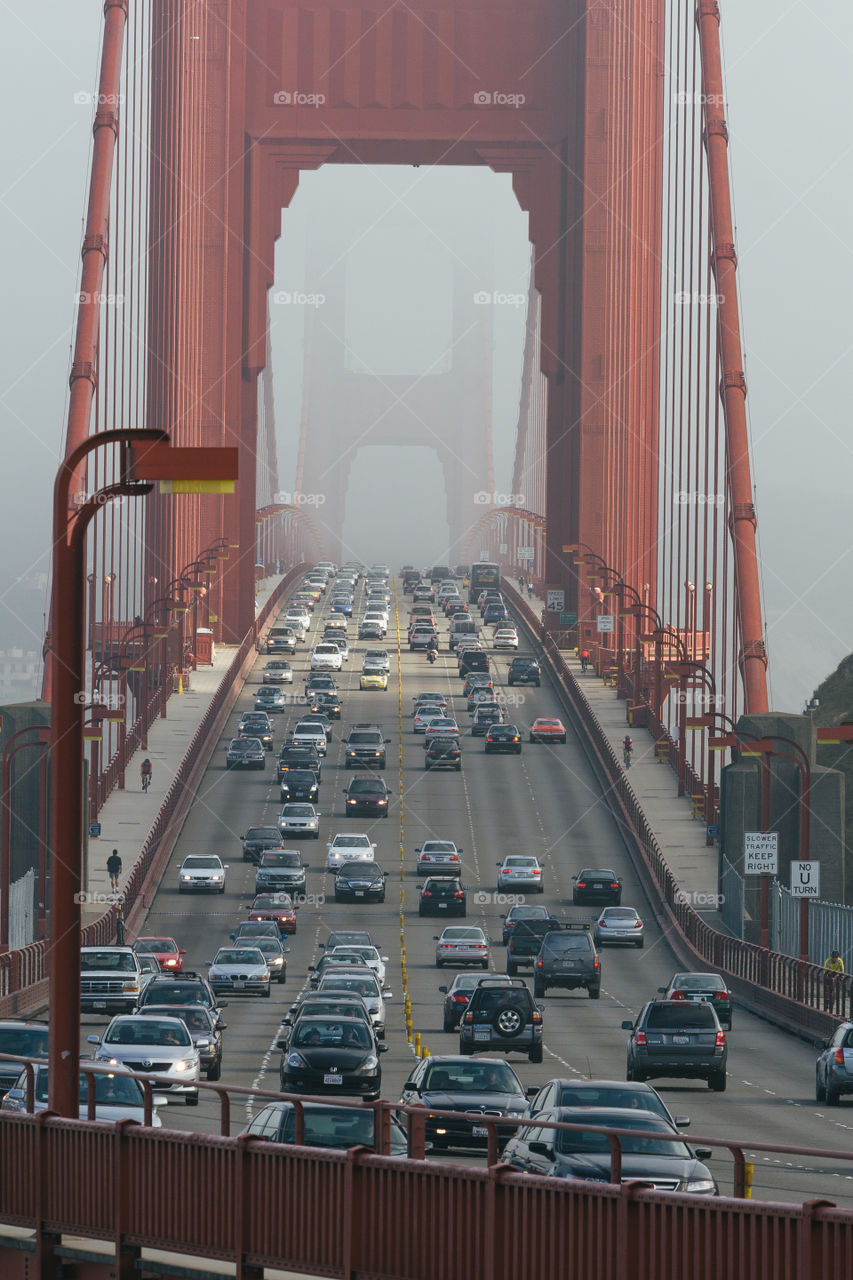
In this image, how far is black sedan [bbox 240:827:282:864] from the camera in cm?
7006

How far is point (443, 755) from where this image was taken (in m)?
86.6

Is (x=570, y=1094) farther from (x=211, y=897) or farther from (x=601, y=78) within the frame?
(x=601, y=78)

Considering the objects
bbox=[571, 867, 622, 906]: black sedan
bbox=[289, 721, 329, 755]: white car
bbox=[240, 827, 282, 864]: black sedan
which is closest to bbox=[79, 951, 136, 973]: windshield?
bbox=[571, 867, 622, 906]: black sedan

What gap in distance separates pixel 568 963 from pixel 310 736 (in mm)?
41152

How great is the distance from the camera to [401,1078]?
3209cm

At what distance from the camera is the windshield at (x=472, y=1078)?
22938 mm

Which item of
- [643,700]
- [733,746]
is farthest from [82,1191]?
[643,700]

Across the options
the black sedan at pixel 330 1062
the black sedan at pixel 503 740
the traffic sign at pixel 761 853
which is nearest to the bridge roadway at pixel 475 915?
the black sedan at pixel 503 740

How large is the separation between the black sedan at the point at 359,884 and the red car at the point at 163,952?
13.5 metres

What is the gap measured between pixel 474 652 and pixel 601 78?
29.5 metres

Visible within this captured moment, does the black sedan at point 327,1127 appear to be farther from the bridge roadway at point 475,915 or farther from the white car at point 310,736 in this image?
the white car at point 310,736

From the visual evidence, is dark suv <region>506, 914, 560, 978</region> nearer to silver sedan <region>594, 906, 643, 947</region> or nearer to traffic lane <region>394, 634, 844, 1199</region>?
traffic lane <region>394, 634, 844, 1199</region>

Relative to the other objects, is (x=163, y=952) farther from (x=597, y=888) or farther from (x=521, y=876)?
(x=521, y=876)
